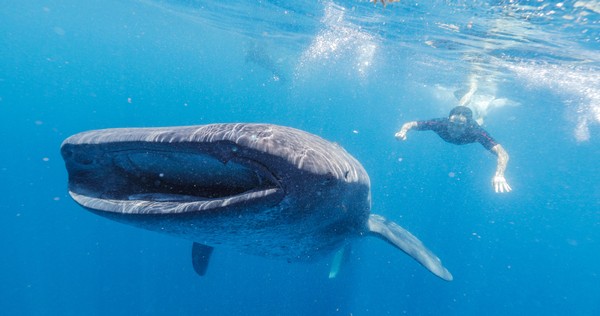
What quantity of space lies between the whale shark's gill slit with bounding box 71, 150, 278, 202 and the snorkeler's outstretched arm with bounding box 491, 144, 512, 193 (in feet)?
23.8

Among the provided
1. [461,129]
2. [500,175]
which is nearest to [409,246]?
[500,175]

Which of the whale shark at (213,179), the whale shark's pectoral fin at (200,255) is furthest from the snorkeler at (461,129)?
the whale shark at (213,179)

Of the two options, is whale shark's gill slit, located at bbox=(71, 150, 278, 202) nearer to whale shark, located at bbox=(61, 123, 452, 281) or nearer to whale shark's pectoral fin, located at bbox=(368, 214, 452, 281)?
whale shark, located at bbox=(61, 123, 452, 281)

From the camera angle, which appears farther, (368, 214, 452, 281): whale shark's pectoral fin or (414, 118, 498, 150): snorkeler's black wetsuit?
(414, 118, 498, 150): snorkeler's black wetsuit

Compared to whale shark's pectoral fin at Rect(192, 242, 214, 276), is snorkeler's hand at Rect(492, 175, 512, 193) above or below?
above

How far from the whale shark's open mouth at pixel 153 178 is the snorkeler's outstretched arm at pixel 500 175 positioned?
730 centimetres

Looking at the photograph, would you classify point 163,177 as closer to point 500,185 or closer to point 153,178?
point 153,178

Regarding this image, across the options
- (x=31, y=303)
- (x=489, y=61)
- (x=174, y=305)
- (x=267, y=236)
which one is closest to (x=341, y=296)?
(x=174, y=305)

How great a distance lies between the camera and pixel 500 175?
8.70 meters

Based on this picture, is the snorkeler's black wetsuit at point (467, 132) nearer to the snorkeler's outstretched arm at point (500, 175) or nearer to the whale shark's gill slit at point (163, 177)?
the snorkeler's outstretched arm at point (500, 175)

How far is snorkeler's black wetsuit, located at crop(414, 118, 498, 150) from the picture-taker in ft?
35.1

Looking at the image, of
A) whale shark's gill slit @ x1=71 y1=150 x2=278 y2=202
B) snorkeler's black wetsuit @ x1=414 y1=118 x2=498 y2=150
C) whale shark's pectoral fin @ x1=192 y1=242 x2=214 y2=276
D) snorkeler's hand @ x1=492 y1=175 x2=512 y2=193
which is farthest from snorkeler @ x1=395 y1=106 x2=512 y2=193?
whale shark's gill slit @ x1=71 y1=150 x2=278 y2=202

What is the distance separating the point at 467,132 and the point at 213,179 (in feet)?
34.3

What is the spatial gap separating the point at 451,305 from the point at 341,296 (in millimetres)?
6823
